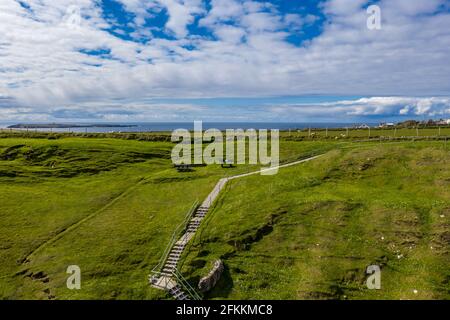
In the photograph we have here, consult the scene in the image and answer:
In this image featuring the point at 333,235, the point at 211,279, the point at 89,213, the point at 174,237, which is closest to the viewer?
the point at 211,279

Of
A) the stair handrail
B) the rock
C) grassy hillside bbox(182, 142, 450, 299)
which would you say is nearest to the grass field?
grassy hillside bbox(182, 142, 450, 299)

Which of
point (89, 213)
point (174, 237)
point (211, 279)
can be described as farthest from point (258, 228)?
point (89, 213)

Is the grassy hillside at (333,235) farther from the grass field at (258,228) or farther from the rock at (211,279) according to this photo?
the rock at (211,279)

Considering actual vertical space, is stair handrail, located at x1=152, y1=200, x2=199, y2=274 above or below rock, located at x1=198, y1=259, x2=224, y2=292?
above

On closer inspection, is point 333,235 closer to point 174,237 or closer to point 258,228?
point 258,228

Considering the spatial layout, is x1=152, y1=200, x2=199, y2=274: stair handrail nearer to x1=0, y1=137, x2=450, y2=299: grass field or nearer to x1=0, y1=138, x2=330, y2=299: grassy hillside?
x1=0, y1=138, x2=330, y2=299: grassy hillside

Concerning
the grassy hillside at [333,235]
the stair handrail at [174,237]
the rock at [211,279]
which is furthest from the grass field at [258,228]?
the stair handrail at [174,237]
